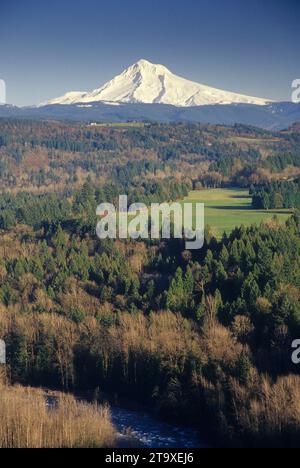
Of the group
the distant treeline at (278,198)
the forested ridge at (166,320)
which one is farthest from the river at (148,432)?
the distant treeline at (278,198)

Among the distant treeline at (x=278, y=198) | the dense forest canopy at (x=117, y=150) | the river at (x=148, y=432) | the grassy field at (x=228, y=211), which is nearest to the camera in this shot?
the river at (x=148, y=432)

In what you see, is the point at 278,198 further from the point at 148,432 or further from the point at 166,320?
the point at 148,432

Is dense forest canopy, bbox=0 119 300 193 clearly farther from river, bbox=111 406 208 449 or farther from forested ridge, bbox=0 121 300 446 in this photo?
river, bbox=111 406 208 449

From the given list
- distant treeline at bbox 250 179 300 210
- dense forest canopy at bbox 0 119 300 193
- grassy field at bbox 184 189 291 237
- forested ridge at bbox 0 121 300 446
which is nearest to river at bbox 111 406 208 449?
forested ridge at bbox 0 121 300 446

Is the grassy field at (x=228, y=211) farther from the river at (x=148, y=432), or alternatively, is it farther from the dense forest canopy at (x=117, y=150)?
the dense forest canopy at (x=117, y=150)

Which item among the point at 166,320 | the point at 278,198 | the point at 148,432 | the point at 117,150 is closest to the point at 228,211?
the point at 278,198
